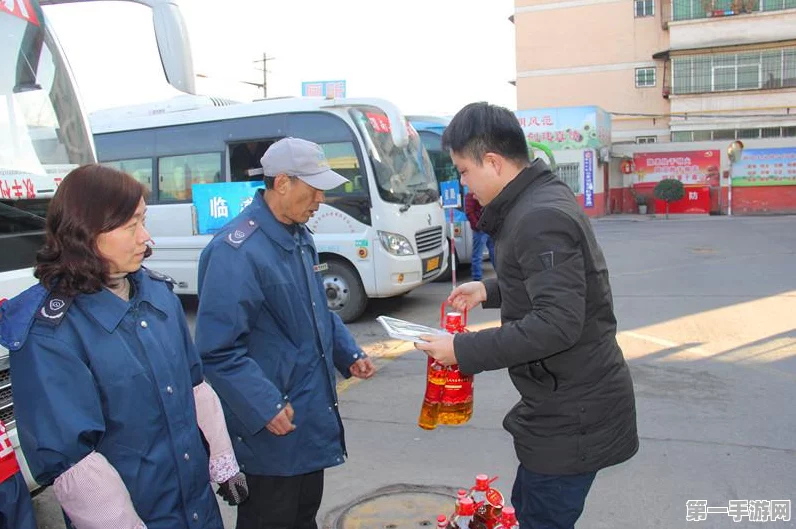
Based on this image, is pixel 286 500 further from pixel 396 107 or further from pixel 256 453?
pixel 396 107

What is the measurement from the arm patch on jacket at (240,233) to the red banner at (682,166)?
3032 centimetres

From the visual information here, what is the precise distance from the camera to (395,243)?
8.42 m

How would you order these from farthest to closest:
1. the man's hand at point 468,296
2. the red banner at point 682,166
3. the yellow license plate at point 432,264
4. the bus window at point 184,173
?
the red banner at point 682,166 → the bus window at point 184,173 → the yellow license plate at point 432,264 → the man's hand at point 468,296

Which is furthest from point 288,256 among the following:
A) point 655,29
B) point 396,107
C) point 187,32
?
point 655,29

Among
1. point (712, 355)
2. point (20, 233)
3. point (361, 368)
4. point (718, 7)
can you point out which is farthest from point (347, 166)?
point (718, 7)

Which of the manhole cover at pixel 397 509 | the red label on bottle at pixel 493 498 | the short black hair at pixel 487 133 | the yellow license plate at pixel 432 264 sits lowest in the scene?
the manhole cover at pixel 397 509

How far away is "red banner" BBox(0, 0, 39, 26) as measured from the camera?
3.83m

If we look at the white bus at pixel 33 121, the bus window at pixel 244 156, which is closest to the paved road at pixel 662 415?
the white bus at pixel 33 121

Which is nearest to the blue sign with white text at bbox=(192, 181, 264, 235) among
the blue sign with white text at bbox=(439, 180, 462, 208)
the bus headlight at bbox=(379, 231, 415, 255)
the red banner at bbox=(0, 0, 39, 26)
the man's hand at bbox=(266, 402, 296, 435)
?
the bus headlight at bbox=(379, 231, 415, 255)

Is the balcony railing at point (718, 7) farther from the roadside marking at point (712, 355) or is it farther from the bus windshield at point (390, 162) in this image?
the roadside marking at point (712, 355)

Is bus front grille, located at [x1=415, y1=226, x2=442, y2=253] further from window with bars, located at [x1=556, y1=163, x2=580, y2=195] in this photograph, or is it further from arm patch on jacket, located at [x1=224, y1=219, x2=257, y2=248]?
window with bars, located at [x1=556, y1=163, x2=580, y2=195]

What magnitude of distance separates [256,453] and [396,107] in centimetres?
669

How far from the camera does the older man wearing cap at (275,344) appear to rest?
247cm

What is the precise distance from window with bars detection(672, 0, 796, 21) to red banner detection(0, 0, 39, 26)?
116 ft
